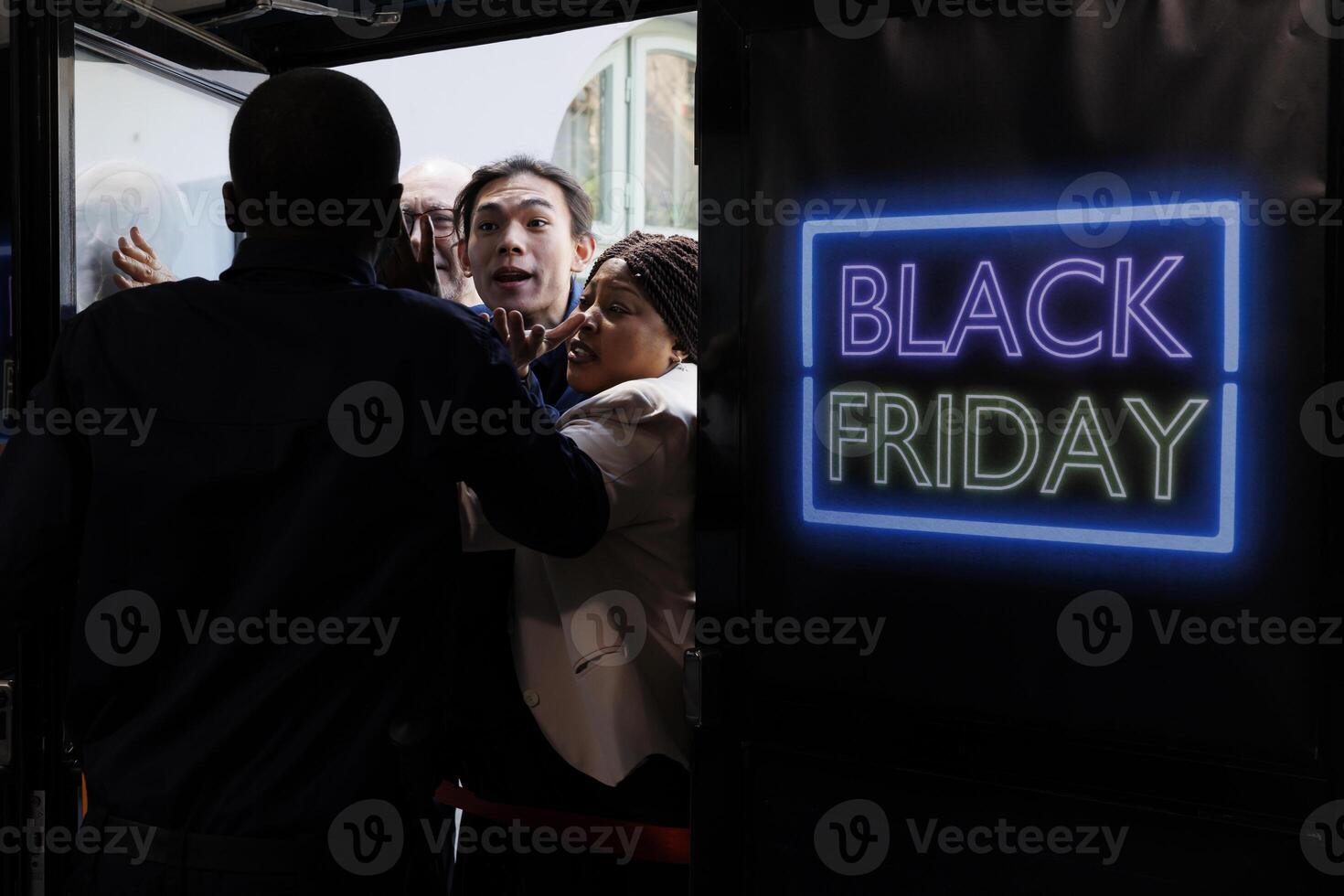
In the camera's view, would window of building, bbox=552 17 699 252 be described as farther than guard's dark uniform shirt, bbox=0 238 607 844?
Yes

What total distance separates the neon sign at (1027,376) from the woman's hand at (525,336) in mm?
475

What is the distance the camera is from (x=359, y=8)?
2174 mm

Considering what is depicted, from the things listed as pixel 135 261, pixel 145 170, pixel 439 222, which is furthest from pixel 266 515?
pixel 439 222

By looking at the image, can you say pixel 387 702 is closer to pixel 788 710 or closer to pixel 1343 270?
pixel 788 710

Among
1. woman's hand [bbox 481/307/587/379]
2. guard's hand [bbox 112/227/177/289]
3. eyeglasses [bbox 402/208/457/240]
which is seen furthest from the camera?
eyeglasses [bbox 402/208/457/240]

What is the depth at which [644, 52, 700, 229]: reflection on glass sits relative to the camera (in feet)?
18.5

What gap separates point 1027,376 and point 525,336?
31.8 inches

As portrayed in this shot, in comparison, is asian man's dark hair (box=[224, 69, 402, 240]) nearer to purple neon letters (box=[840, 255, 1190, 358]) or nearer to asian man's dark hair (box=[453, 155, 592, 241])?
purple neon letters (box=[840, 255, 1190, 358])

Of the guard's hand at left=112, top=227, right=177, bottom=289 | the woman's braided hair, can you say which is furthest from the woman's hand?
the guard's hand at left=112, top=227, right=177, bottom=289

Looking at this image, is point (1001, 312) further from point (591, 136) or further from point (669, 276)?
point (591, 136)

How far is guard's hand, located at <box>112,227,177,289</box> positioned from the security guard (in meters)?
0.79

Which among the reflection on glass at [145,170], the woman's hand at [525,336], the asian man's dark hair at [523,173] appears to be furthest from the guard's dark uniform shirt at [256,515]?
the asian man's dark hair at [523,173]

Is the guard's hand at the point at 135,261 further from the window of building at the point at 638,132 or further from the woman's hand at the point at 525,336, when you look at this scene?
the window of building at the point at 638,132

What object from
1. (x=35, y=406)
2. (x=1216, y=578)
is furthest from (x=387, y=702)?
(x=1216, y=578)
